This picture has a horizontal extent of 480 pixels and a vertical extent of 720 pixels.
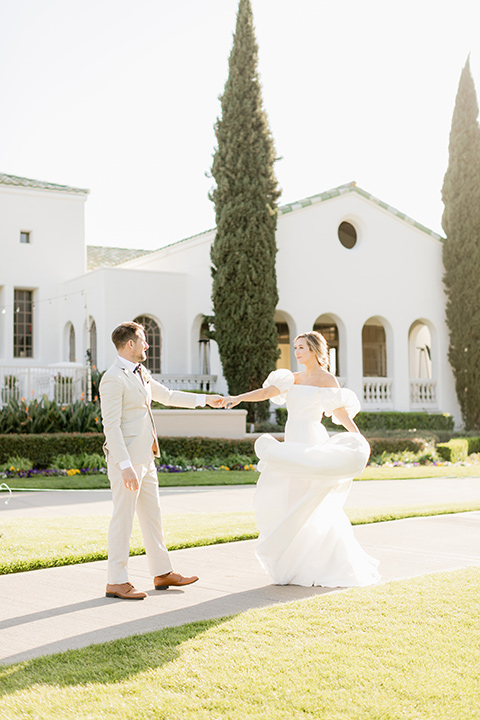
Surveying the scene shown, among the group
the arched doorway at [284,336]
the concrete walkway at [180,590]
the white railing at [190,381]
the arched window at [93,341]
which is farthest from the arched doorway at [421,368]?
the concrete walkway at [180,590]

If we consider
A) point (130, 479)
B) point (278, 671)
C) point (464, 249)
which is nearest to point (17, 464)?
point (130, 479)

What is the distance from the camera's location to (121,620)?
16.3 feet

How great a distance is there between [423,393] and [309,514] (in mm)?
20019

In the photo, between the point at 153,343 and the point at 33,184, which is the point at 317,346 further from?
the point at 33,184

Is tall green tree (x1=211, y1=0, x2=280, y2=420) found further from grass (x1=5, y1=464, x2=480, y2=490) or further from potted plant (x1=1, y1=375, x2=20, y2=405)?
potted plant (x1=1, y1=375, x2=20, y2=405)

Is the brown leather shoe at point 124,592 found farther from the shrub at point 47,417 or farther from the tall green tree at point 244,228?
the tall green tree at point 244,228

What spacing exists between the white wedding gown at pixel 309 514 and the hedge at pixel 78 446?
9.88 meters

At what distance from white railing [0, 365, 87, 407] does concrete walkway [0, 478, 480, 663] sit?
998cm

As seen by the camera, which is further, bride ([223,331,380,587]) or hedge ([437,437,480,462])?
hedge ([437,437,480,462])

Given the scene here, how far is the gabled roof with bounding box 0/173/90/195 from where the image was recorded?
25062mm

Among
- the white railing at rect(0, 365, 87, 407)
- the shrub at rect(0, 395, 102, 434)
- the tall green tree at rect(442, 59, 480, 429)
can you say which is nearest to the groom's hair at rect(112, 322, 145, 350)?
the shrub at rect(0, 395, 102, 434)

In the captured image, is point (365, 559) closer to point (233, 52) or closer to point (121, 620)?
point (121, 620)

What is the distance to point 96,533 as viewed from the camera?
8258 mm

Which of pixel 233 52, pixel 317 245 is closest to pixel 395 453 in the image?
pixel 317 245
